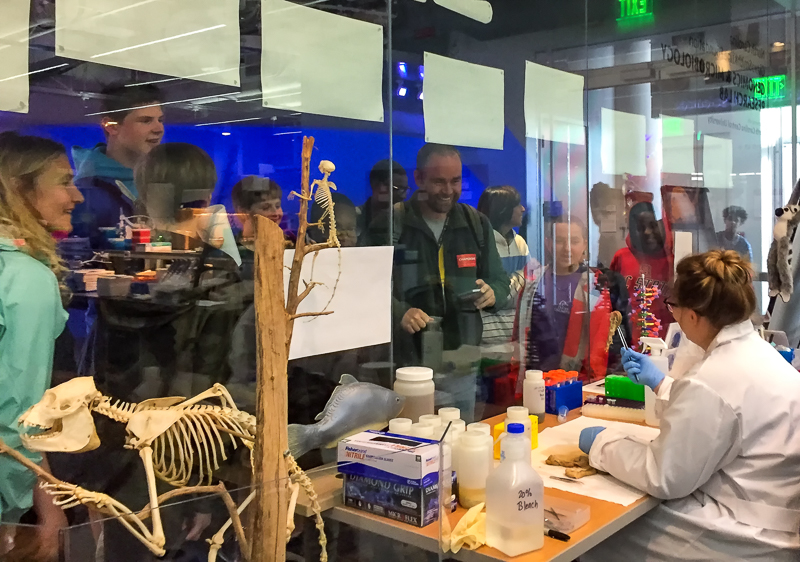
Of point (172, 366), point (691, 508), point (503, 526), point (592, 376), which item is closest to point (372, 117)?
point (172, 366)

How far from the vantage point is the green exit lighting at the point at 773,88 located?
3.63 meters

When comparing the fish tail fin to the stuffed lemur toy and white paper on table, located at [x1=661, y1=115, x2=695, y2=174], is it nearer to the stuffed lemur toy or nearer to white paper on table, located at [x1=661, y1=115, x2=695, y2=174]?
the stuffed lemur toy

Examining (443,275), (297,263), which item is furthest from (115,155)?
(443,275)

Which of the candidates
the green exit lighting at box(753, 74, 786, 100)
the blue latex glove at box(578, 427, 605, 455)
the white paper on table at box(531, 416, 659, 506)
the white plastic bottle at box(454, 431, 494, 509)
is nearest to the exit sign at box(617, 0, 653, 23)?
the green exit lighting at box(753, 74, 786, 100)

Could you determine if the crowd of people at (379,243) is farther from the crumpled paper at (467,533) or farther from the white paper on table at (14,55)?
the crumpled paper at (467,533)

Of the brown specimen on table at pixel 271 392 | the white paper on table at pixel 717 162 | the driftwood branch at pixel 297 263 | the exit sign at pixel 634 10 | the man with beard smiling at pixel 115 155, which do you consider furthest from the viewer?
the white paper on table at pixel 717 162

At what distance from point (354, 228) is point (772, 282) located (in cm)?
161

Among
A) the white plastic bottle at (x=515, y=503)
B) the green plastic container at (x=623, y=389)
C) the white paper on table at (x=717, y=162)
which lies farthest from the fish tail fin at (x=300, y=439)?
the white paper on table at (x=717, y=162)

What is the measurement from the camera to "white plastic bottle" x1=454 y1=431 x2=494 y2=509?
1.33m

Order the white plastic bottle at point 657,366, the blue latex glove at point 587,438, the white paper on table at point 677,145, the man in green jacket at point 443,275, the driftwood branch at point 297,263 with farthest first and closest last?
the white paper on table at point 677,145
the white plastic bottle at point 657,366
the man in green jacket at point 443,275
the blue latex glove at point 587,438
the driftwood branch at point 297,263

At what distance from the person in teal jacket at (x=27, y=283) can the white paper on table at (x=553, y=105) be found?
150 cm

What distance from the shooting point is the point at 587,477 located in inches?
59.9

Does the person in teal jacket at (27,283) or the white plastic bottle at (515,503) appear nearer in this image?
the person in teal jacket at (27,283)

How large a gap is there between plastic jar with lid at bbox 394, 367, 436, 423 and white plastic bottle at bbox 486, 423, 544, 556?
41 centimetres
